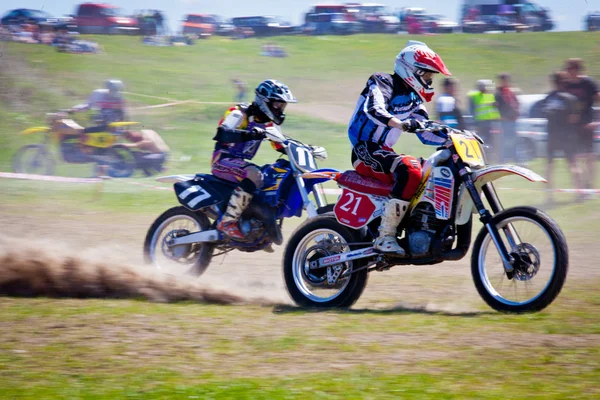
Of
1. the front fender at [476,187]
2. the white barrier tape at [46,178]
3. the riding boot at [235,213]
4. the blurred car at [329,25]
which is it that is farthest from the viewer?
the blurred car at [329,25]

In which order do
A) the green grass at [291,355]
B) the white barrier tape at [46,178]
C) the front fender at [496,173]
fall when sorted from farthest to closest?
the white barrier tape at [46,178]
the front fender at [496,173]
the green grass at [291,355]

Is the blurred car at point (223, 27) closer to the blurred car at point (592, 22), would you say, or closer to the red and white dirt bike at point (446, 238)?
the blurred car at point (592, 22)

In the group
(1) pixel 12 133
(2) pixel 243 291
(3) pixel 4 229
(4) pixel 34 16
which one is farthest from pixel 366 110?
(4) pixel 34 16

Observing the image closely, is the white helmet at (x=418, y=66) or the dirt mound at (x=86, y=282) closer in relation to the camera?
the white helmet at (x=418, y=66)

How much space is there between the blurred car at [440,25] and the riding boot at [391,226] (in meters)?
23.8

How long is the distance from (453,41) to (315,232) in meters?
23.2

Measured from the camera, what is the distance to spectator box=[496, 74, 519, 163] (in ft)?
48.2

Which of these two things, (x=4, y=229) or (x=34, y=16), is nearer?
(x=4, y=229)

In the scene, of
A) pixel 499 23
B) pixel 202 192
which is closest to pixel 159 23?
pixel 499 23

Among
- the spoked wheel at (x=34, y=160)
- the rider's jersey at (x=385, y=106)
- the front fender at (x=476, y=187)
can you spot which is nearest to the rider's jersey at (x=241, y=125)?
the rider's jersey at (x=385, y=106)

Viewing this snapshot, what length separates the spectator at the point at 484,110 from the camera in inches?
575

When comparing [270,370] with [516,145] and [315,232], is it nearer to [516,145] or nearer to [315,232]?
[315,232]

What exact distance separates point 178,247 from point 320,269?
210 cm

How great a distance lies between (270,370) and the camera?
4.69 metres
